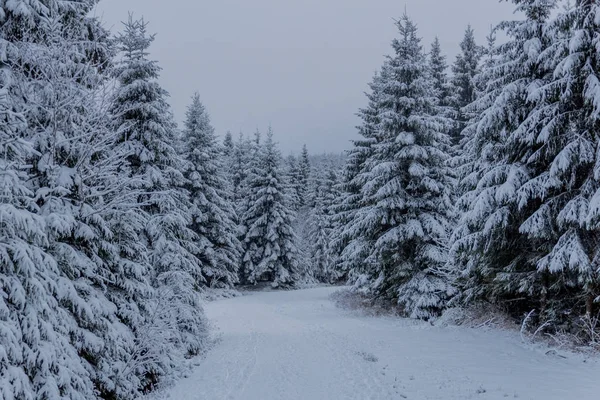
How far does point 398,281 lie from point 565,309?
27.5ft

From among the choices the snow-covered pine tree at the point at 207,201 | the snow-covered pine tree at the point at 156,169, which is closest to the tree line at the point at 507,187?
the snow-covered pine tree at the point at 156,169

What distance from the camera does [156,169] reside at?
1309cm

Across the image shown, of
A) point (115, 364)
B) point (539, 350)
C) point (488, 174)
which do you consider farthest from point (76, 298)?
point (488, 174)

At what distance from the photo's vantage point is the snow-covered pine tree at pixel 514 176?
478 inches

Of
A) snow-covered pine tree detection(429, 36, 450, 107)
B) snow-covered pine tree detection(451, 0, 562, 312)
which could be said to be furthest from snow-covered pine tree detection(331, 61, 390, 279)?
snow-covered pine tree detection(451, 0, 562, 312)

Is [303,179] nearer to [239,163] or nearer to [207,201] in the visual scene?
[239,163]

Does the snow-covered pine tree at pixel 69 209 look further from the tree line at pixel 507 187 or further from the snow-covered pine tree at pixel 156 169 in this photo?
the tree line at pixel 507 187

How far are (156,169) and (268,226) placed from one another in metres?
24.3

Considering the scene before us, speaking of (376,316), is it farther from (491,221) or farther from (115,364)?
(115,364)

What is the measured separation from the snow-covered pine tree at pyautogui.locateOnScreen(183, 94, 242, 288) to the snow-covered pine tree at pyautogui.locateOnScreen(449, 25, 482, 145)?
55.2ft

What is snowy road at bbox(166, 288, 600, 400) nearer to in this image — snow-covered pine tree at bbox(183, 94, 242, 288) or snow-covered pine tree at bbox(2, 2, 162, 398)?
snow-covered pine tree at bbox(2, 2, 162, 398)

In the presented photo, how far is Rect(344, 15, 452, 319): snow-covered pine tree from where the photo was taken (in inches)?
730

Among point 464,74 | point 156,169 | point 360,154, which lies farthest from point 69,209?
point 464,74

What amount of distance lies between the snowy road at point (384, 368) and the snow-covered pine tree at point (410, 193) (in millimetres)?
2477
